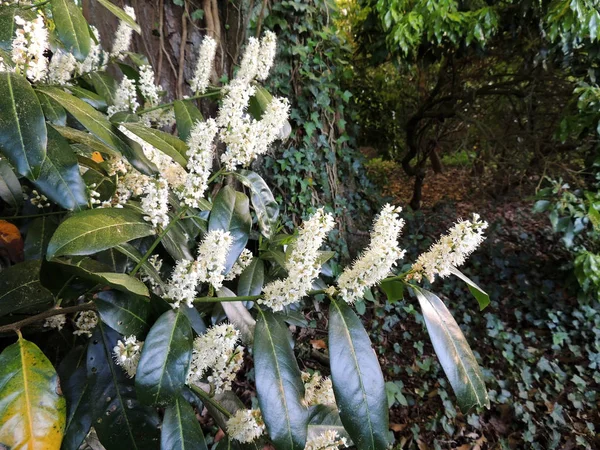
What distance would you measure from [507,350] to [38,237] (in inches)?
105

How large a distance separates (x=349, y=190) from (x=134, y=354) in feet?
7.84

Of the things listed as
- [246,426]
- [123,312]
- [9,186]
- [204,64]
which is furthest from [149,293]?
[204,64]

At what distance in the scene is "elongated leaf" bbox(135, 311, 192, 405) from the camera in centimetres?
65

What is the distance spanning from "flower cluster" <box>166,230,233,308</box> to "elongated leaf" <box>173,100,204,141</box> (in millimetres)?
459

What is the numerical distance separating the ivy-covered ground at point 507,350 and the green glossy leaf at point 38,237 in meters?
1.56

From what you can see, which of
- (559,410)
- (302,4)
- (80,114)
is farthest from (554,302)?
(80,114)

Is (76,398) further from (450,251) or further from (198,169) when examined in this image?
(450,251)

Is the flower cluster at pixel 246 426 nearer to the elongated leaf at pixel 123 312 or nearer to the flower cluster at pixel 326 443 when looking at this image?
the flower cluster at pixel 326 443

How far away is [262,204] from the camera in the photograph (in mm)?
1039

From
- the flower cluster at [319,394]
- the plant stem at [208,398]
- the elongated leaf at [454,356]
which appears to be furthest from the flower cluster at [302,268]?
the flower cluster at [319,394]

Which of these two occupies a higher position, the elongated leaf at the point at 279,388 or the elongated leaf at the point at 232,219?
the elongated leaf at the point at 232,219

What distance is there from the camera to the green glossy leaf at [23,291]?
0.79 metres

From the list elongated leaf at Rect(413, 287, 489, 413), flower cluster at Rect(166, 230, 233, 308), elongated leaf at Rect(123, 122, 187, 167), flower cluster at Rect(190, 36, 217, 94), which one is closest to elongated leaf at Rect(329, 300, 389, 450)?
elongated leaf at Rect(413, 287, 489, 413)

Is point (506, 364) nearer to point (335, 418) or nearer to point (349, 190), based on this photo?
point (349, 190)
